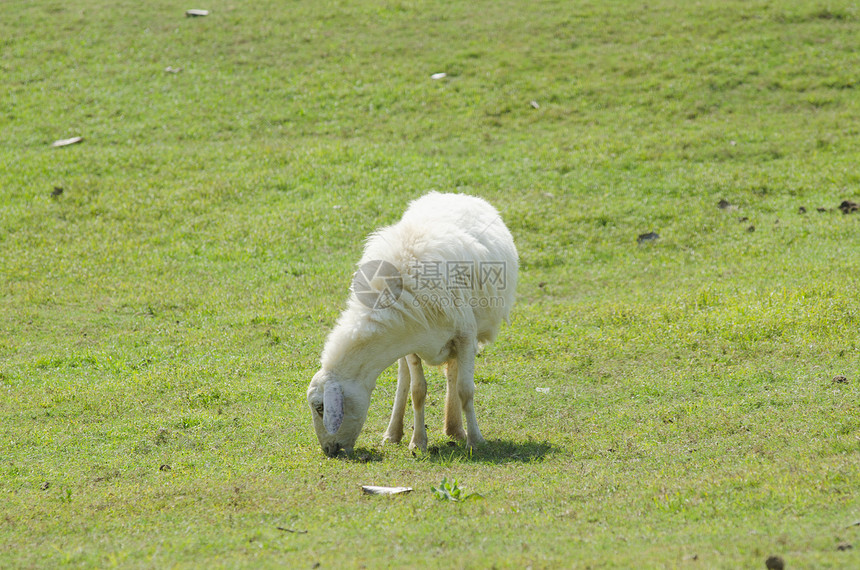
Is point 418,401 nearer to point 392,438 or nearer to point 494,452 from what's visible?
point 392,438

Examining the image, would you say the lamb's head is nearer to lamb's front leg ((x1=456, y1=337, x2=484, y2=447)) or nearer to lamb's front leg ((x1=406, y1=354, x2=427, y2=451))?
lamb's front leg ((x1=406, y1=354, x2=427, y2=451))

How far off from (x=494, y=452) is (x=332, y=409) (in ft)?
5.60

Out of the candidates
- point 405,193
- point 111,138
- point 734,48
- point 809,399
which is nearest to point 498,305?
point 809,399

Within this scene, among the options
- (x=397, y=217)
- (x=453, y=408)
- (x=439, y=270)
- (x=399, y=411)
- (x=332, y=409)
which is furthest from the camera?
(x=397, y=217)

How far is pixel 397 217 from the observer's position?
16.4 meters

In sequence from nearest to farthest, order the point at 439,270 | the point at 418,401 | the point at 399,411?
the point at 439,270 → the point at 418,401 → the point at 399,411

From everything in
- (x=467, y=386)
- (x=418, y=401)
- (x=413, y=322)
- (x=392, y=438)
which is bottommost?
(x=392, y=438)

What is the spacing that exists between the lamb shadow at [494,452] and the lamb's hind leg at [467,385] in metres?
0.13
